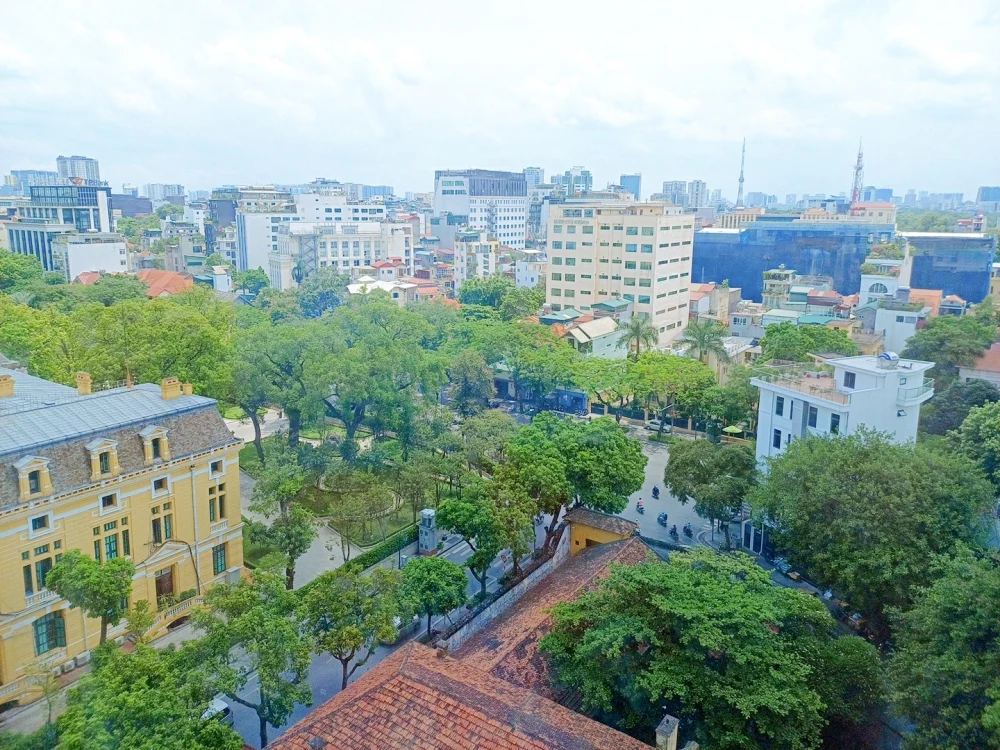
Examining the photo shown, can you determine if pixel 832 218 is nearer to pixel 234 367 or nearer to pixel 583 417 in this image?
pixel 583 417

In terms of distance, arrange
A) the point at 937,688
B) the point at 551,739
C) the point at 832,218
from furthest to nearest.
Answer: the point at 832,218 → the point at 937,688 → the point at 551,739

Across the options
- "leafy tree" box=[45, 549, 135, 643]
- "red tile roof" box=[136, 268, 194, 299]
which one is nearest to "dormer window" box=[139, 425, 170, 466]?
"leafy tree" box=[45, 549, 135, 643]

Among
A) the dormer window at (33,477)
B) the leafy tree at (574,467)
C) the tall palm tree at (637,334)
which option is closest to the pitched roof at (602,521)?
the leafy tree at (574,467)

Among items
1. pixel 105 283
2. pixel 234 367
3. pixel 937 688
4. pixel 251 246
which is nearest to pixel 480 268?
pixel 251 246

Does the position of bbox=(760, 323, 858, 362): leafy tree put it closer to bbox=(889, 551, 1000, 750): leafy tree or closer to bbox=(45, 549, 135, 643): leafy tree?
bbox=(889, 551, 1000, 750): leafy tree

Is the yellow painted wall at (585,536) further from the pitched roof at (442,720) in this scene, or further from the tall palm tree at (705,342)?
the tall palm tree at (705,342)

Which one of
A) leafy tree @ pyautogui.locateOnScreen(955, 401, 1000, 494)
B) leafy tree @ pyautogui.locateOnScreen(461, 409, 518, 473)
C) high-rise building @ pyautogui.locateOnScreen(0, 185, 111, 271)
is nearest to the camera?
leafy tree @ pyautogui.locateOnScreen(955, 401, 1000, 494)

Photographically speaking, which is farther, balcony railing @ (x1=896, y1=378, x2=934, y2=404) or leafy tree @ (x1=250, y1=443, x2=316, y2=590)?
balcony railing @ (x1=896, y1=378, x2=934, y2=404)

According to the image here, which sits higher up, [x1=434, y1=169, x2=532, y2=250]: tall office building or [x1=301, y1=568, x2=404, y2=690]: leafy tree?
[x1=434, y1=169, x2=532, y2=250]: tall office building
